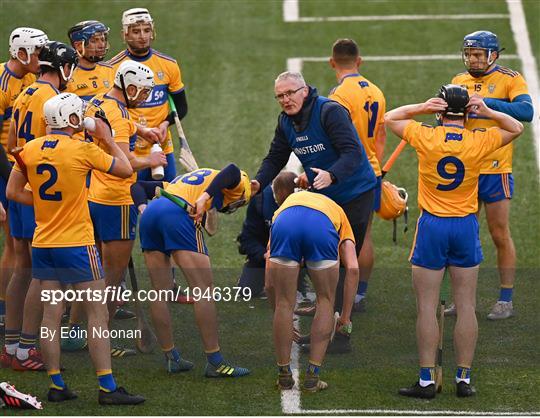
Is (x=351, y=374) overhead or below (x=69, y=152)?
below

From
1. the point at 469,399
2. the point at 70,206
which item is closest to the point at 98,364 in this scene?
the point at 70,206

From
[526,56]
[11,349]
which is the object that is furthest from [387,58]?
[11,349]

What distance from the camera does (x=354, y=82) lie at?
1095 centimetres

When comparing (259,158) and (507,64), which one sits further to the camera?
(507,64)

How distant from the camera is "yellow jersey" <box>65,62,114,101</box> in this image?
35.4ft

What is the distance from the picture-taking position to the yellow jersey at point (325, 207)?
8.95 meters

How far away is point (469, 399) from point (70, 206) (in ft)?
10.5

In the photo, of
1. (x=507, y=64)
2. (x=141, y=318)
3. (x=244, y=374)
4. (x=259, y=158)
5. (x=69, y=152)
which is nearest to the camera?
(x=69, y=152)

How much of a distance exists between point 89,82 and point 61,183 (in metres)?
2.55

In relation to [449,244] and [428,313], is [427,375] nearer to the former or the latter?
[428,313]

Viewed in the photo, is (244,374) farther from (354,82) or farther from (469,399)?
(354,82)

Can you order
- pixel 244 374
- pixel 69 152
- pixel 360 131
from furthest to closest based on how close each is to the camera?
pixel 360 131, pixel 244 374, pixel 69 152

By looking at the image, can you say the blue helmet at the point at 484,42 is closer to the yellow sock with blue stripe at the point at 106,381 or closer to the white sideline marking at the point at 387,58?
the yellow sock with blue stripe at the point at 106,381

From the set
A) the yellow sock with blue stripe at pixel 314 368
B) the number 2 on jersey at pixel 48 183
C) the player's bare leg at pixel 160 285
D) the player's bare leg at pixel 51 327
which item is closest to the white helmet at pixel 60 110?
the number 2 on jersey at pixel 48 183
